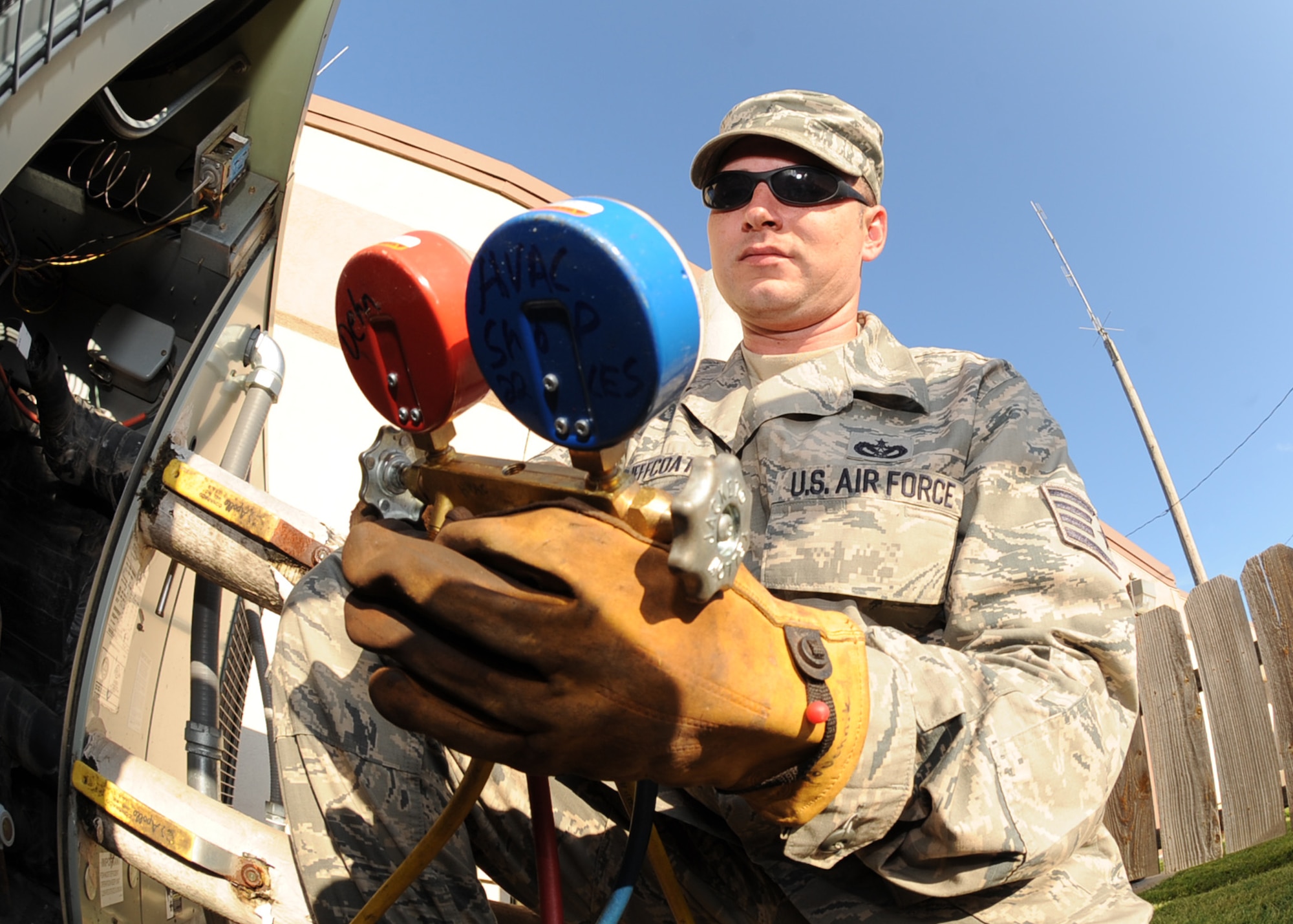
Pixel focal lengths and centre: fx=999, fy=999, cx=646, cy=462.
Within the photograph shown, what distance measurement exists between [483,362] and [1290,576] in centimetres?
308

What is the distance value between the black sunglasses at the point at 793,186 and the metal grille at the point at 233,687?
67.5 inches

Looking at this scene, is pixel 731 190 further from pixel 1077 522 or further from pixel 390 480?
pixel 390 480

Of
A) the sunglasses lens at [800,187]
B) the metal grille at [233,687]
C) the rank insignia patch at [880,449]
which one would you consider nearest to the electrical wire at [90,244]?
the metal grille at [233,687]

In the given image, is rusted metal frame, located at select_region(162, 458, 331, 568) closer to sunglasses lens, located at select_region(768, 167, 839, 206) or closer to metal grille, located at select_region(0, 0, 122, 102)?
metal grille, located at select_region(0, 0, 122, 102)

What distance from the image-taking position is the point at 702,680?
3.07 feet

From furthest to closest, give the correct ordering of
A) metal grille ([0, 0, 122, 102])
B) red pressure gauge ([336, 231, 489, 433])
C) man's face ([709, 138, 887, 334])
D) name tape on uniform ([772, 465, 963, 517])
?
man's face ([709, 138, 887, 334]) < name tape on uniform ([772, 465, 963, 517]) < metal grille ([0, 0, 122, 102]) < red pressure gauge ([336, 231, 489, 433])

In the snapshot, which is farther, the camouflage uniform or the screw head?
the screw head

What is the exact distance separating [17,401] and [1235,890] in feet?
11.0

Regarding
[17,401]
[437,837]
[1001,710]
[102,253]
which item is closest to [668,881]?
[437,837]

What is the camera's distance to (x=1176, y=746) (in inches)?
128

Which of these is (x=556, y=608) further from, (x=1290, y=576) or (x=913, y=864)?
(x=1290, y=576)

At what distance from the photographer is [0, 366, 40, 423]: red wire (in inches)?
84.7

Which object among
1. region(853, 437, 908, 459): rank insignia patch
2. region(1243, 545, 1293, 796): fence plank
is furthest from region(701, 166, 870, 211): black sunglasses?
region(1243, 545, 1293, 796): fence plank

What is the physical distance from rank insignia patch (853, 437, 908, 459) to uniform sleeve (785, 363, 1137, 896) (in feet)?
0.48
